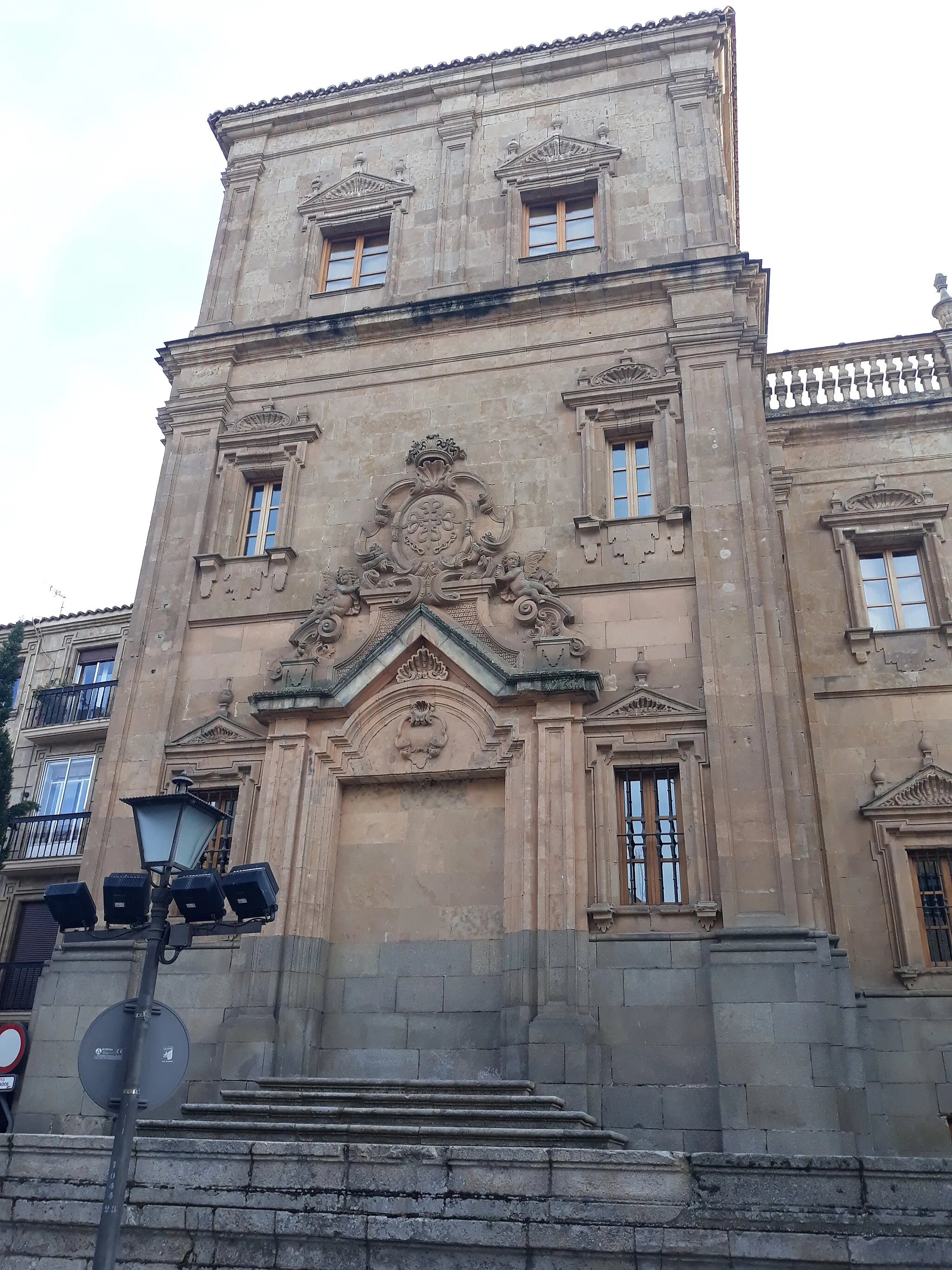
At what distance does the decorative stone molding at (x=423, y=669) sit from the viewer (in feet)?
52.3

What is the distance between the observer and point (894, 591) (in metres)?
18.6

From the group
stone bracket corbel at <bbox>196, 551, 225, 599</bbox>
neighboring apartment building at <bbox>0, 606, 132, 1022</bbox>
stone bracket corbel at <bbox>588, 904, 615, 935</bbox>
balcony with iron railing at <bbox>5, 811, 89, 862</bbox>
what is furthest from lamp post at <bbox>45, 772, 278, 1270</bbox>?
balcony with iron railing at <bbox>5, 811, 89, 862</bbox>

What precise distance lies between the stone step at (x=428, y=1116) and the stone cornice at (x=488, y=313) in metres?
12.3

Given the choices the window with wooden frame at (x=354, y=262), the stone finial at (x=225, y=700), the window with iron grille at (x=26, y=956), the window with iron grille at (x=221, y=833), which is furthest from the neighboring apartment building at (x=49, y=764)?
the window with wooden frame at (x=354, y=262)

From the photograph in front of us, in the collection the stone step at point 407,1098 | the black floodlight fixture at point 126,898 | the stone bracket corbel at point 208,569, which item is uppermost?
the stone bracket corbel at point 208,569

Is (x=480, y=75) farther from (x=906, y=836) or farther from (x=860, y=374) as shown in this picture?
(x=906, y=836)

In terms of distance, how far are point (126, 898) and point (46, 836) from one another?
1898 cm

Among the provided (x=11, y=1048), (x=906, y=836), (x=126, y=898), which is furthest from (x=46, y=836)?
(x=906, y=836)

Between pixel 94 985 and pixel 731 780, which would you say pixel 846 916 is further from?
pixel 94 985

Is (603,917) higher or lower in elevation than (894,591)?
lower

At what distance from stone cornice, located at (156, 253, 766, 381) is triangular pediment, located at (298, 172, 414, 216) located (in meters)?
3.11

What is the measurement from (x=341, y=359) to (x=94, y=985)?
1173 cm

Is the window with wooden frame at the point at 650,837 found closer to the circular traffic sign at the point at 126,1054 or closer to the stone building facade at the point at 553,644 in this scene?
the stone building facade at the point at 553,644

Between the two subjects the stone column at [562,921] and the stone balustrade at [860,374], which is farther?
the stone balustrade at [860,374]
